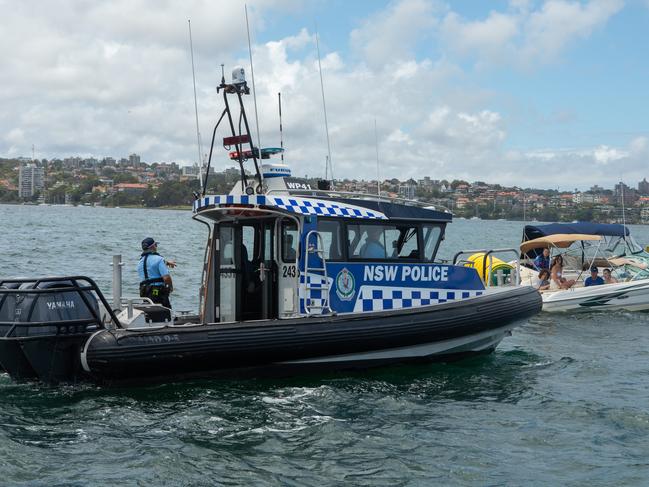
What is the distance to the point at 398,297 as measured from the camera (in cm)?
1037

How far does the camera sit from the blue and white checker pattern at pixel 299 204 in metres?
9.35

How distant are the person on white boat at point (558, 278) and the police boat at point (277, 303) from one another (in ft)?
25.9

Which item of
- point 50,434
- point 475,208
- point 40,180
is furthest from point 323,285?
point 40,180

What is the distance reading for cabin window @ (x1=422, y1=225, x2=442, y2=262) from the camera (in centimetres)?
1079

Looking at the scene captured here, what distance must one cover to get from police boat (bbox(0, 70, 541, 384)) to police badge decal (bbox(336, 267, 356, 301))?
0.02 metres

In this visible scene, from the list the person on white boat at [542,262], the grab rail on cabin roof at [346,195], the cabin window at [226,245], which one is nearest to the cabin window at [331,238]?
the grab rail on cabin roof at [346,195]

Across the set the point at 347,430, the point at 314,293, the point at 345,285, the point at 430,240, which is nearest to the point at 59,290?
the point at 314,293

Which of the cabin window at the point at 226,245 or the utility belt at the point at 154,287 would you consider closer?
the cabin window at the point at 226,245

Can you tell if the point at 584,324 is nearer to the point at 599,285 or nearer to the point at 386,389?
the point at 599,285

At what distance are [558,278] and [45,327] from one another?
533 inches

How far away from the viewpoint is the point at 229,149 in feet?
33.1

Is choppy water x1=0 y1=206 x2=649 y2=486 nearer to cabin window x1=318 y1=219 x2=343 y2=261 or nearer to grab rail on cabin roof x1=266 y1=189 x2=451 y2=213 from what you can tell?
cabin window x1=318 y1=219 x2=343 y2=261

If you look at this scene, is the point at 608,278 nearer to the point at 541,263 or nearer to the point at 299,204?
the point at 541,263

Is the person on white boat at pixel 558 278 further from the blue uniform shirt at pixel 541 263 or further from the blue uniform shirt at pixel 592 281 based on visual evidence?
the blue uniform shirt at pixel 541 263
